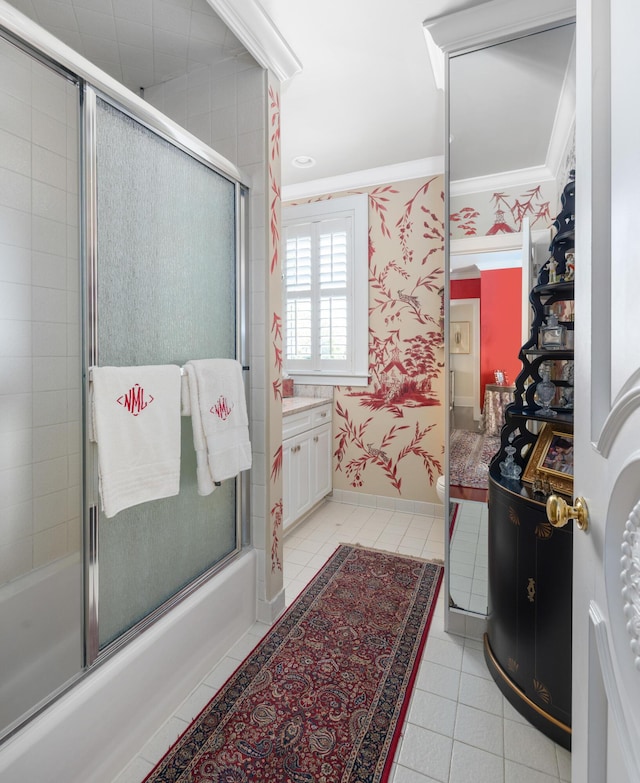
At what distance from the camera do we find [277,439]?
205 centimetres

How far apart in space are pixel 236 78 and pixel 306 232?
65.1 inches

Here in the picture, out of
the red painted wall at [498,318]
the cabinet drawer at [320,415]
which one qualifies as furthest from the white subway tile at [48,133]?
the cabinet drawer at [320,415]

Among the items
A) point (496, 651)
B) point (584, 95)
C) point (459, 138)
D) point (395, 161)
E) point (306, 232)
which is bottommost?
point (496, 651)

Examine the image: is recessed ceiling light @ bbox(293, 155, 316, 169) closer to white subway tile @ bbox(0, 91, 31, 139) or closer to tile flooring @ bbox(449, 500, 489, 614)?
white subway tile @ bbox(0, 91, 31, 139)

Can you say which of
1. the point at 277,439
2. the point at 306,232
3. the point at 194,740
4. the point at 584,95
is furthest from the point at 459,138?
the point at 194,740

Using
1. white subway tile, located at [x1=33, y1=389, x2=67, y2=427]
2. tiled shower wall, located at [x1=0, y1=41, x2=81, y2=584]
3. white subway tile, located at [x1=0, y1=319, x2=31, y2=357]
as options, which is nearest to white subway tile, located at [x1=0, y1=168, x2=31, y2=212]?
tiled shower wall, located at [x1=0, y1=41, x2=81, y2=584]

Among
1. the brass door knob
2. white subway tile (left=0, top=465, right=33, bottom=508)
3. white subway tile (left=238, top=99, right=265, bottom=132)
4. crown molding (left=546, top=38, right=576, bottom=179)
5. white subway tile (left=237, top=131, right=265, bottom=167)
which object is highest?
white subway tile (left=238, top=99, right=265, bottom=132)

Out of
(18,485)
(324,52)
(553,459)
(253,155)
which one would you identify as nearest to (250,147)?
(253,155)

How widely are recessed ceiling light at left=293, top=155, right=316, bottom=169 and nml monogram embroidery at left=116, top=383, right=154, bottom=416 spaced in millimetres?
2412

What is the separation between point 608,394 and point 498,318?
1.20 m

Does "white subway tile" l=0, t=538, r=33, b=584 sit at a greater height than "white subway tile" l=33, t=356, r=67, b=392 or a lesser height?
lesser

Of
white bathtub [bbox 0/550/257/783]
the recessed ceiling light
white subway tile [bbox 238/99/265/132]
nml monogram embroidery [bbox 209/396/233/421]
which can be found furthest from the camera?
the recessed ceiling light

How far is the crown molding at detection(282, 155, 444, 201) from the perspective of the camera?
3.11 metres

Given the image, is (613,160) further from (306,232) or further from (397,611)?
(306,232)
